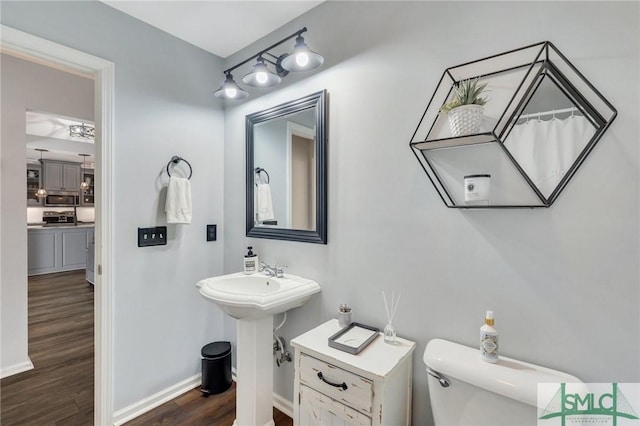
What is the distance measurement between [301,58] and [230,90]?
62cm

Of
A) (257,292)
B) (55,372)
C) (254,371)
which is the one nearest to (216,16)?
(257,292)

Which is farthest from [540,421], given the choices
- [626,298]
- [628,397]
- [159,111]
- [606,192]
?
[159,111]

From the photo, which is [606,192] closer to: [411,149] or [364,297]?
[411,149]

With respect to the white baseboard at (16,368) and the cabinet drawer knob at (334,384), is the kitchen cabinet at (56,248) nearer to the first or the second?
the white baseboard at (16,368)

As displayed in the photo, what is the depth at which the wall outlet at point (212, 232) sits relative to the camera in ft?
7.14

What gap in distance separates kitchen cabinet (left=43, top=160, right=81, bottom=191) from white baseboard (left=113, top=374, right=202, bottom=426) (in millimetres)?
7424

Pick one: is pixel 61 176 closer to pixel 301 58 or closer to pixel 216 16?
pixel 216 16

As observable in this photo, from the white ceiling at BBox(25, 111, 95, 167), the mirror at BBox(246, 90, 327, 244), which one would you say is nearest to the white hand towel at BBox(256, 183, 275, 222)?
the mirror at BBox(246, 90, 327, 244)

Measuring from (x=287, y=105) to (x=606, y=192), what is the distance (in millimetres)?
1568

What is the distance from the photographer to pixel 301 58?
4.95 feet

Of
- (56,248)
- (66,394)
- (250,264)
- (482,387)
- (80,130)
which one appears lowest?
(66,394)

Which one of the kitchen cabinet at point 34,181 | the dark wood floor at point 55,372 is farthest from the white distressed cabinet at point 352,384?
the kitchen cabinet at point 34,181

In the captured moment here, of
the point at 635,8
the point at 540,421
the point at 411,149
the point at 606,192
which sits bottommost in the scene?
the point at 540,421

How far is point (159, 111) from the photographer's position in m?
1.89
